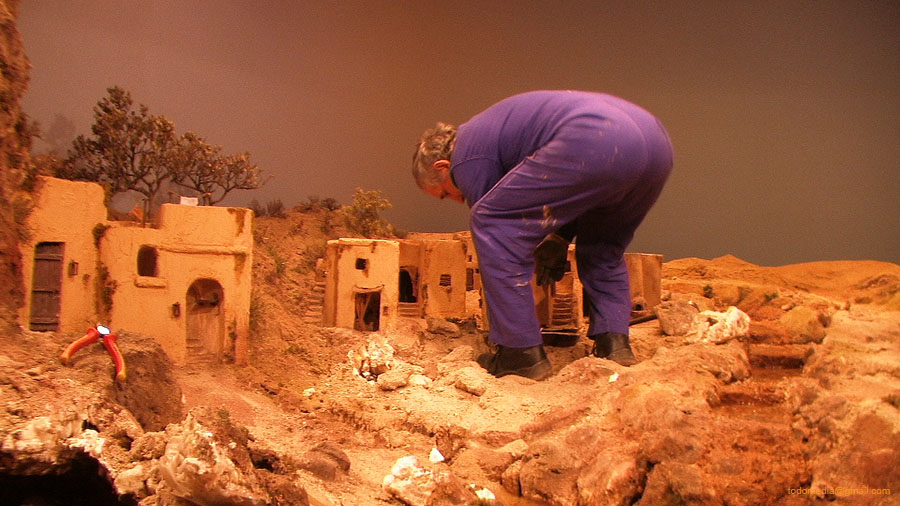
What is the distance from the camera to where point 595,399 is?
335 cm

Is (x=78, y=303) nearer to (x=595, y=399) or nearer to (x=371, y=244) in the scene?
(x=371, y=244)

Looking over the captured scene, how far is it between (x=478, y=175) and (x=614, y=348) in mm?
1528

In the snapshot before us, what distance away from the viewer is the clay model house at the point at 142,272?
4488mm

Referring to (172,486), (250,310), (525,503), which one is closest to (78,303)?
(250,310)

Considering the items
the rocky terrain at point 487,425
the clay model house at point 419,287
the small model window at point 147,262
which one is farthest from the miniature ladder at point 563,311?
the small model window at point 147,262

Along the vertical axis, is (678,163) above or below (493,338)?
above

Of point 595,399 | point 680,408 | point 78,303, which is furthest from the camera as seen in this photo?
point 78,303

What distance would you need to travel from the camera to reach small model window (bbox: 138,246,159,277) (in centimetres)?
533

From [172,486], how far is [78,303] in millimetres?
3048

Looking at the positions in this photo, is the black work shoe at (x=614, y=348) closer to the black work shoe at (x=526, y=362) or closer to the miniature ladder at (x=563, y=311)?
the black work shoe at (x=526, y=362)

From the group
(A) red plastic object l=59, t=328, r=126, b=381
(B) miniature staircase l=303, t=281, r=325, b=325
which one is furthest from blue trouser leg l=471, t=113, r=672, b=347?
(B) miniature staircase l=303, t=281, r=325, b=325

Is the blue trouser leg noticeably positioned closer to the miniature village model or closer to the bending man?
the bending man

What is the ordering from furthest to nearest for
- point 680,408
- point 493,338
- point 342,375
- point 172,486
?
1. point 342,375
2. point 493,338
3. point 680,408
4. point 172,486

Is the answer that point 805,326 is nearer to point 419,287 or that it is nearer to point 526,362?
point 526,362
